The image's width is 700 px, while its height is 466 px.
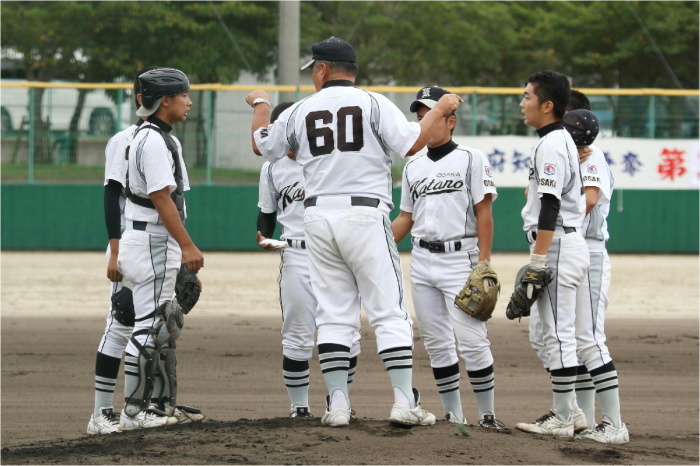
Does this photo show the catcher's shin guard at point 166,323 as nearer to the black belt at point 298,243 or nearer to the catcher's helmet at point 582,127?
the black belt at point 298,243

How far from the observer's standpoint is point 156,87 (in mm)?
5633

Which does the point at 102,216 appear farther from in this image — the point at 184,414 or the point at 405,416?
the point at 405,416

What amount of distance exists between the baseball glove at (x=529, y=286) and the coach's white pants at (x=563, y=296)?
0.23 feet

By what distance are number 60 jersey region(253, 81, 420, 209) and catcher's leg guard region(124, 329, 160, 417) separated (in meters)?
1.32

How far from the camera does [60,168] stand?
16562mm

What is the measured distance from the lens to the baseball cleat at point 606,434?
5.57 meters

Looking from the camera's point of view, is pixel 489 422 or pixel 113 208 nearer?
pixel 489 422

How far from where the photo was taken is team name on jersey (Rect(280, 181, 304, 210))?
238 inches

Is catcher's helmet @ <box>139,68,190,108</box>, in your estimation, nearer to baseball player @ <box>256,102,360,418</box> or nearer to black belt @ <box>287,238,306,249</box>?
baseball player @ <box>256,102,360,418</box>

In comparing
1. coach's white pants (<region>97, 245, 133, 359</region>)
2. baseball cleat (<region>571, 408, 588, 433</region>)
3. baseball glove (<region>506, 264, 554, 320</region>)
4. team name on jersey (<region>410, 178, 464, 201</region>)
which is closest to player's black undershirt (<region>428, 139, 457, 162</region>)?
team name on jersey (<region>410, 178, 464, 201</region>)

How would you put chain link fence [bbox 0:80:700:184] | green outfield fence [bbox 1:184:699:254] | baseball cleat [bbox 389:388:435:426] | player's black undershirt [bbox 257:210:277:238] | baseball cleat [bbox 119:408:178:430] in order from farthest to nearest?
green outfield fence [bbox 1:184:699:254], chain link fence [bbox 0:80:700:184], player's black undershirt [bbox 257:210:277:238], baseball cleat [bbox 119:408:178:430], baseball cleat [bbox 389:388:435:426]

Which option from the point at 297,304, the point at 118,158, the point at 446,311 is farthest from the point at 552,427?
the point at 118,158

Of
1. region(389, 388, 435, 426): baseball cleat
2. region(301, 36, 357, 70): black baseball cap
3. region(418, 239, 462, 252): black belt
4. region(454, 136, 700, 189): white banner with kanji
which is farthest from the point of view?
region(454, 136, 700, 189): white banner with kanji

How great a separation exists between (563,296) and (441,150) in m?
1.10
